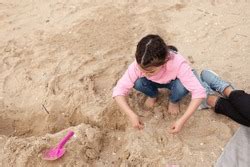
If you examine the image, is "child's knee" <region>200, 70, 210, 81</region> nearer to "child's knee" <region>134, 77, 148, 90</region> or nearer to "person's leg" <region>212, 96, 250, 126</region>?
"person's leg" <region>212, 96, 250, 126</region>

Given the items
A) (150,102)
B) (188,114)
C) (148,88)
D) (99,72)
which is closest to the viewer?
(188,114)

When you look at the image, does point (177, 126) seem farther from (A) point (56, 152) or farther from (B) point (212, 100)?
(A) point (56, 152)

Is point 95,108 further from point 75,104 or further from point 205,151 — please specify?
point 205,151

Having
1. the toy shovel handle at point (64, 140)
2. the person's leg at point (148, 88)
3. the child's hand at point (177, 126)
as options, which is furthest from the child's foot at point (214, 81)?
the toy shovel handle at point (64, 140)

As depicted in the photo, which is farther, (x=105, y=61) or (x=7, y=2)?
(x=7, y=2)

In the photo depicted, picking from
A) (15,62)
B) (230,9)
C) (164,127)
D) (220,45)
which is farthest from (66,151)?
(230,9)

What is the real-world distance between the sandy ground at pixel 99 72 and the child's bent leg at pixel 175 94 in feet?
0.16

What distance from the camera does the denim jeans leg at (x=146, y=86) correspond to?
2.14 metres

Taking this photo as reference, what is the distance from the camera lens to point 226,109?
2.15 meters

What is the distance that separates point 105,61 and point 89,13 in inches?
23.7

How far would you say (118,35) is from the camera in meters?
2.86

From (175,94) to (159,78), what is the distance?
5.0 inches

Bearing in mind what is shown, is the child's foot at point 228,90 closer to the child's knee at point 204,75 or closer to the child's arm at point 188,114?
the child's knee at point 204,75

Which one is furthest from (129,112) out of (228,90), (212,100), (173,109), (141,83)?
(228,90)
